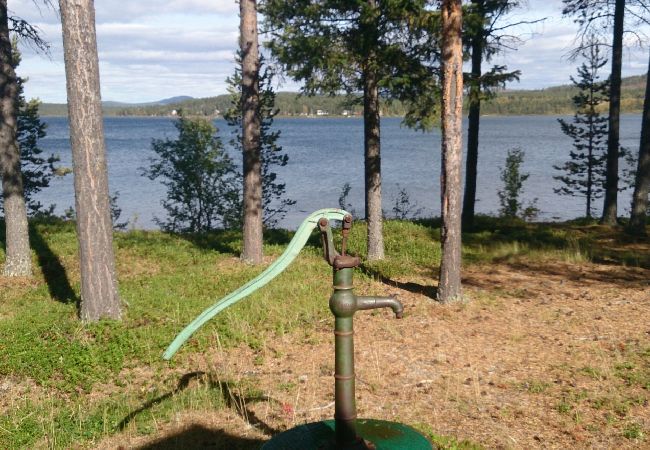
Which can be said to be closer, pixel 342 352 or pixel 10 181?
pixel 342 352

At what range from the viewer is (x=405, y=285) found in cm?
1140

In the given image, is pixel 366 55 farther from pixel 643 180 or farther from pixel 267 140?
pixel 267 140

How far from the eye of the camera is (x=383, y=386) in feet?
23.4

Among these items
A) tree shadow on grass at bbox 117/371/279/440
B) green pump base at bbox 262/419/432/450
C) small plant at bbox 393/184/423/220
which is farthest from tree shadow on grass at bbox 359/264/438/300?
small plant at bbox 393/184/423/220

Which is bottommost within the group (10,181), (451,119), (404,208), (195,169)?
(404,208)

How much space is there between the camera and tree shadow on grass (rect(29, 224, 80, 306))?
35.5 feet

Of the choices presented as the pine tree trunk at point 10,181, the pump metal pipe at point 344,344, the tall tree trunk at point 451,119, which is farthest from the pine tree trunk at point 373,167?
the pump metal pipe at point 344,344

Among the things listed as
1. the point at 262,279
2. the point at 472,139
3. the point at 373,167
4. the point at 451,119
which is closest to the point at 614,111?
the point at 472,139

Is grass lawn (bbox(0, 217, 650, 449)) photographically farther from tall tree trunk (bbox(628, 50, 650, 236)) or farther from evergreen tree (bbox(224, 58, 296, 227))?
evergreen tree (bbox(224, 58, 296, 227))

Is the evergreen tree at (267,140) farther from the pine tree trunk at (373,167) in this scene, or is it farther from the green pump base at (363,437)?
the green pump base at (363,437)

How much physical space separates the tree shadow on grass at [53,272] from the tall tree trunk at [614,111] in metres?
13.7

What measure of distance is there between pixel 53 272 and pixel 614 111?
14.5m

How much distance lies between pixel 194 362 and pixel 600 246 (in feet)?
35.2

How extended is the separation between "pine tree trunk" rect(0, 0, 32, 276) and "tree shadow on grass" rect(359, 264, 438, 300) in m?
6.63
